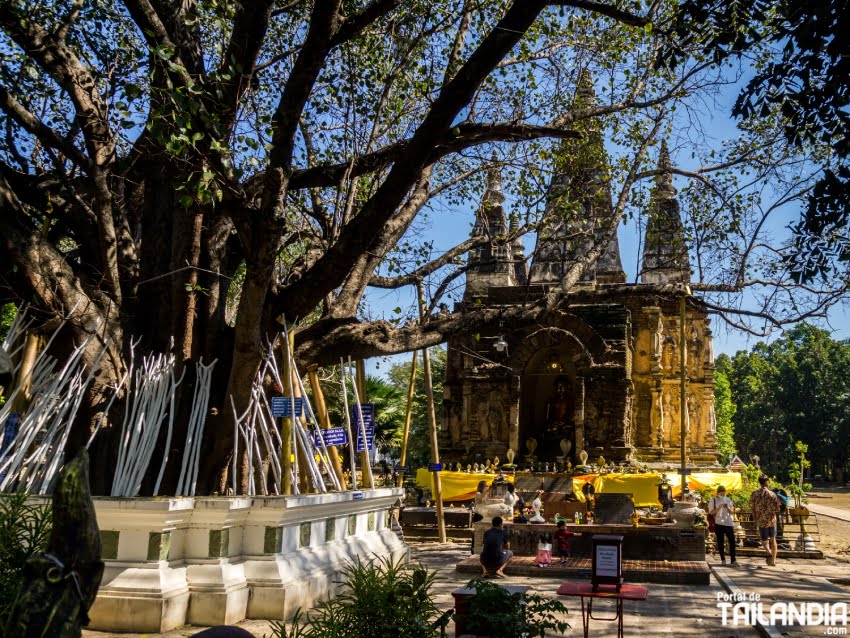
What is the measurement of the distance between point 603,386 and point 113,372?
17526 mm

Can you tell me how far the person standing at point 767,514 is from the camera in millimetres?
12523

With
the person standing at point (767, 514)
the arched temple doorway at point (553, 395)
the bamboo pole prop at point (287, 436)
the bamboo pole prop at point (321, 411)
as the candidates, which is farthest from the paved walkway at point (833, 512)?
the bamboo pole prop at point (287, 436)

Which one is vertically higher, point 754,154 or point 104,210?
point 754,154

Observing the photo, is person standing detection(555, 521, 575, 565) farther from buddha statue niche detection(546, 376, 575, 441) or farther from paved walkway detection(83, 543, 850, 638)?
buddha statue niche detection(546, 376, 575, 441)

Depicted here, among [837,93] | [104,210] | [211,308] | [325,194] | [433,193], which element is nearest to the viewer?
[837,93]

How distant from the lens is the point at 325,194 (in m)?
12.6

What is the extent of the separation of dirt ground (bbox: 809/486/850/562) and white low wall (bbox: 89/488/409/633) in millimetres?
11628

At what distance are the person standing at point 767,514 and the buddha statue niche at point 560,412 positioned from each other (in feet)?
42.2

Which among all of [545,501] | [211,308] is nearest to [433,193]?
[211,308]

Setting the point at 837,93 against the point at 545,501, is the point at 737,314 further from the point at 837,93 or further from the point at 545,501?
the point at 545,501

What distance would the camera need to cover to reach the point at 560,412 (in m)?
26.3

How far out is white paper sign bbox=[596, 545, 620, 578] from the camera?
637 cm

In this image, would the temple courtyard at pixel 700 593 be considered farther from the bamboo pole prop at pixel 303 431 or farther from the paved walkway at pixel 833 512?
the paved walkway at pixel 833 512

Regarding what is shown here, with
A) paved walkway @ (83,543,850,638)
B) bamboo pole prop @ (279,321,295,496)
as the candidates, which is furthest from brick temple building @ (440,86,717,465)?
bamboo pole prop @ (279,321,295,496)
